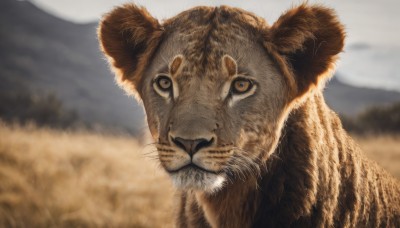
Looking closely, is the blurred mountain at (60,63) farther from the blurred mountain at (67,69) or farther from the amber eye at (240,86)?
the amber eye at (240,86)

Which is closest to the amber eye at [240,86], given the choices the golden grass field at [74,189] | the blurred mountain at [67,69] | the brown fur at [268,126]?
the brown fur at [268,126]

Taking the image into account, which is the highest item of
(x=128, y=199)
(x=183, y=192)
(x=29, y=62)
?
(x=183, y=192)

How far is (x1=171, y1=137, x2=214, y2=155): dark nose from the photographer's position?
349cm

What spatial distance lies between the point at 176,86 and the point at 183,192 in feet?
3.98

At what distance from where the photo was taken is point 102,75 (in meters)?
67.1

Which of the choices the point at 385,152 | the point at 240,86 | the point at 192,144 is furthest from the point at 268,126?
the point at 385,152

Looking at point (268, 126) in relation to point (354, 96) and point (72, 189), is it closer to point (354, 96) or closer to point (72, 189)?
point (72, 189)

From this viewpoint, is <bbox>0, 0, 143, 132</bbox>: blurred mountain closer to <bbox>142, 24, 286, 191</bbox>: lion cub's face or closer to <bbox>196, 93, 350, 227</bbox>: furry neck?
<bbox>142, 24, 286, 191</bbox>: lion cub's face

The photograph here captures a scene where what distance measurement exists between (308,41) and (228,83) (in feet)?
2.49

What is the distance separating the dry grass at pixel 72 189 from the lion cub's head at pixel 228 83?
108 inches

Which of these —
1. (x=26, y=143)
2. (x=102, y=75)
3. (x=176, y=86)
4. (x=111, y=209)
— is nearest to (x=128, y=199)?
(x=111, y=209)

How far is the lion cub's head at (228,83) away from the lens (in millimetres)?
3620

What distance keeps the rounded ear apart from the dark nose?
97 centimetres

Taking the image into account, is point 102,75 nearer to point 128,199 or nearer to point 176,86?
point 128,199
